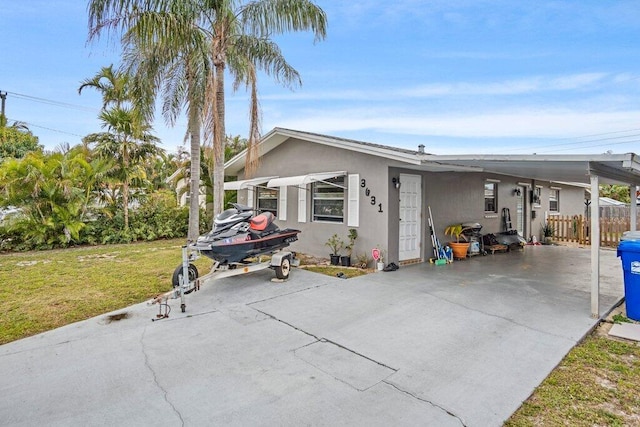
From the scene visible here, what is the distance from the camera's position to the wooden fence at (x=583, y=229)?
12.9 metres

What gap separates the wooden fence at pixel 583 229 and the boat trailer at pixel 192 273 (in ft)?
42.9

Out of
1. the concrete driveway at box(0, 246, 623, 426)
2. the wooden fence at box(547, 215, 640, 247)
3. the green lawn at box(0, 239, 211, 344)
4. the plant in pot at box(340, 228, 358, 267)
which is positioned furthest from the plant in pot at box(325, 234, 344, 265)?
the wooden fence at box(547, 215, 640, 247)

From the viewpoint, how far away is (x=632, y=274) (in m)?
4.92

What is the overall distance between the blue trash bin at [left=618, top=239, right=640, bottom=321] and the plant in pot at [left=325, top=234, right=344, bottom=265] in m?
5.72

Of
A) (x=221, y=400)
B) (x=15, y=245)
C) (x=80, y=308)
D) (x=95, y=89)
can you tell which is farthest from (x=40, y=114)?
(x=221, y=400)

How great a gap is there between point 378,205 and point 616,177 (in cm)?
465

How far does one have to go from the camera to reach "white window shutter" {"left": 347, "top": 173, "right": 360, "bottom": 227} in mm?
8977

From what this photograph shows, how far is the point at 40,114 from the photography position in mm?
26797

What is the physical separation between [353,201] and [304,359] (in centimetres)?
575

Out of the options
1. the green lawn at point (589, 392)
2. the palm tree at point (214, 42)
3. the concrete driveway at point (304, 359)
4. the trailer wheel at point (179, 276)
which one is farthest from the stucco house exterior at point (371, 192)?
the green lawn at point (589, 392)

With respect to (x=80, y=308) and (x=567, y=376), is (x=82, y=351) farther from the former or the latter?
(x=567, y=376)

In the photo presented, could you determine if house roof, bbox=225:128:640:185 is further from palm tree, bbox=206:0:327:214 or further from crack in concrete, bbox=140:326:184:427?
crack in concrete, bbox=140:326:184:427

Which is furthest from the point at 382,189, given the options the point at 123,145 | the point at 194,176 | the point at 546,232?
the point at 123,145

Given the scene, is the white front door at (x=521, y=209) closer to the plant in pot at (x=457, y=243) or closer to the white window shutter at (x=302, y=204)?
the plant in pot at (x=457, y=243)
